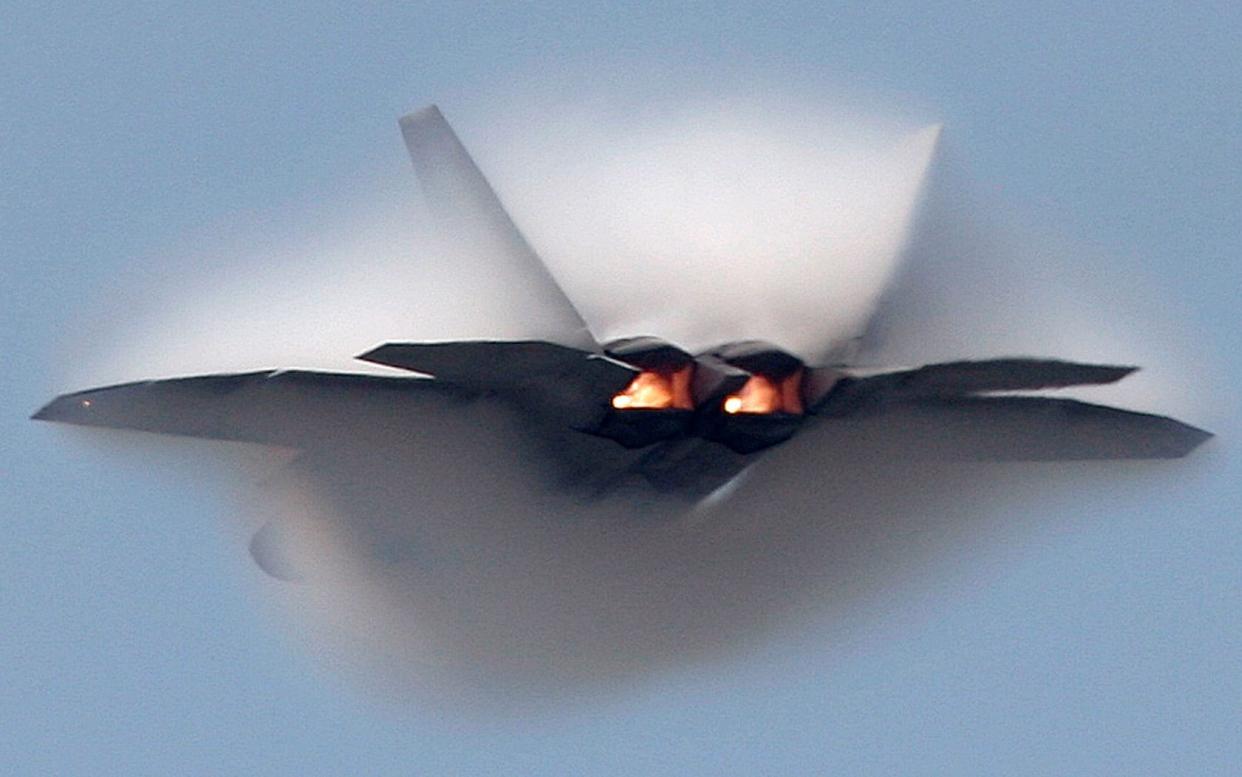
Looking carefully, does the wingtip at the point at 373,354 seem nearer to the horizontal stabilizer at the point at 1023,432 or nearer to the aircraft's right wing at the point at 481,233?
the aircraft's right wing at the point at 481,233

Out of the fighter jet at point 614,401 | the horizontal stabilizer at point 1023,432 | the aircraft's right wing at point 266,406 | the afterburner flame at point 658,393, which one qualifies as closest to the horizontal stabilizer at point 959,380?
the fighter jet at point 614,401

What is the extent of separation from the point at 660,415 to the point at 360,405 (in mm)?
3485

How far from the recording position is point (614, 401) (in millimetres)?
25938

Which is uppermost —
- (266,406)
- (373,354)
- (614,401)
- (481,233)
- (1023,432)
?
(481,233)

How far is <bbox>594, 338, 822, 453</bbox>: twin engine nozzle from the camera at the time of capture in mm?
25734

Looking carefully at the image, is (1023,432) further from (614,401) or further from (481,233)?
(481,233)

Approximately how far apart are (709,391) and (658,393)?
497 mm

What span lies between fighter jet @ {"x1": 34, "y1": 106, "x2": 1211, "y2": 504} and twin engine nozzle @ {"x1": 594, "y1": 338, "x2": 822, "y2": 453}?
0.06 ft

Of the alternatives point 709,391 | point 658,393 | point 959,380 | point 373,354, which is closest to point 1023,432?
point 959,380

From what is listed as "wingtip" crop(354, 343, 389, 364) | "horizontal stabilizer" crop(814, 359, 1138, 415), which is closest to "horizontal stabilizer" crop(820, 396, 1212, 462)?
"horizontal stabilizer" crop(814, 359, 1138, 415)

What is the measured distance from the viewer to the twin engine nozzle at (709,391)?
25.7 meters

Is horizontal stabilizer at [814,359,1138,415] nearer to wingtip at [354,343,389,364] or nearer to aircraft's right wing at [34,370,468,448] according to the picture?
aircraft's right wing at [34,370,468,448]

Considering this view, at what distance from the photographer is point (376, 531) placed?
2853cm

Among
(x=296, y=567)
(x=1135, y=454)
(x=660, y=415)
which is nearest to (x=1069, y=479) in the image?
(x=1135, y=454)
